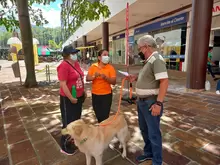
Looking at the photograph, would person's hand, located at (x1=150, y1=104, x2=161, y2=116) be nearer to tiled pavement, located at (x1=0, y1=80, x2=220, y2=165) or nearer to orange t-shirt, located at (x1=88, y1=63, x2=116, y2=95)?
tiled pavement, located at (x1=0, y1=80, x2=220, y2=165)

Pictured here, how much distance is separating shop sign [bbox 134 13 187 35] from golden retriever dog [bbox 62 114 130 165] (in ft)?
34.4

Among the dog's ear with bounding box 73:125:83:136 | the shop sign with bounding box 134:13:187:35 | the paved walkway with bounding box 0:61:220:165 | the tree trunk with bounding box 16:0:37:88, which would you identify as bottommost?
the paved walkway with bounding box 0:61:220:165

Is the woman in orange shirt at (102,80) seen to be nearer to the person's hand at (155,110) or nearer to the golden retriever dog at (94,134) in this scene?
the golden retriever dog at (94,134)

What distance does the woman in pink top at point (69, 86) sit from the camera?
2.14 m

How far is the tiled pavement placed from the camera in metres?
2.27

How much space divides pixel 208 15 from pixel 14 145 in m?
6.79

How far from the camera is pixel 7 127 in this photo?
11.0ft

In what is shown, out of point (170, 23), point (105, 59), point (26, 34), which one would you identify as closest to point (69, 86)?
point (105, 59)

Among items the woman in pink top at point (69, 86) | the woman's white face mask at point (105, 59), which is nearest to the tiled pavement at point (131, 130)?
the woman in pink top at point (69, 86)

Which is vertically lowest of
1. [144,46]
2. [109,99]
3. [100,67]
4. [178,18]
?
[109,99]

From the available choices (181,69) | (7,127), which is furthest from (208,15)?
(7,127)

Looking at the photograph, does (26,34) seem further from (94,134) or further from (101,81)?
(94,134)

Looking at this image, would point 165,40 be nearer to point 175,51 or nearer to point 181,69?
point 175,51

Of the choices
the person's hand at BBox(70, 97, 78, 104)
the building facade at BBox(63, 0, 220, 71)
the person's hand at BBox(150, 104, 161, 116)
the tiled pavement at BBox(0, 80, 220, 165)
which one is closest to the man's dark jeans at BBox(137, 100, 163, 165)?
the person's hand at BBox(150, 104, 161, 116)
